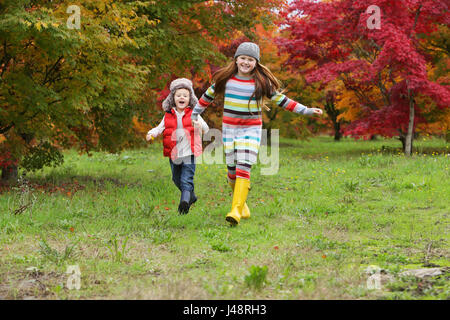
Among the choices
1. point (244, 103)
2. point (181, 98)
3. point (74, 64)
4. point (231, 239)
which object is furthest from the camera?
point (74, 64)

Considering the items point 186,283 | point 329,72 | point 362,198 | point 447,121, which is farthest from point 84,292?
point 447,121

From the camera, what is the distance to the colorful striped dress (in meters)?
5.78

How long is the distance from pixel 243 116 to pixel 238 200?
973 mm

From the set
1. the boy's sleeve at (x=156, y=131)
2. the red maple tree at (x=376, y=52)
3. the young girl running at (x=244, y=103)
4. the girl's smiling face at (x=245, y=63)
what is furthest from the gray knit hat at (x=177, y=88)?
the red maple tree at (x=376, y=52)

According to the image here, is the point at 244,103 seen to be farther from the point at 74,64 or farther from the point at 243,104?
the point at 74,64

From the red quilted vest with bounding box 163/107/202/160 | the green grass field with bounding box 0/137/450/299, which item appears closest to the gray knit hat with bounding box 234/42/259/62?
the red quilted vest with bounding box 163/107/202/160

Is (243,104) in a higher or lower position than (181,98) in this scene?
lower

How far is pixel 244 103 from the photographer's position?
19.0 feet

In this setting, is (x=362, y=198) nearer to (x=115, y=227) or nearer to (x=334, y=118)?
(x=115, y=227)

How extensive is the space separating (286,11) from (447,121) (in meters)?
5.20

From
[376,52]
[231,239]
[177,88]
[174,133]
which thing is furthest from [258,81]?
[376,52]

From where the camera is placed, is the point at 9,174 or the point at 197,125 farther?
the point at 9,174

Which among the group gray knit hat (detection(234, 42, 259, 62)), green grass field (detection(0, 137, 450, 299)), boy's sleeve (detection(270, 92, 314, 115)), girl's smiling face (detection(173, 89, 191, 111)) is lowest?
green grass field (detection(0, 137, 450, 299))

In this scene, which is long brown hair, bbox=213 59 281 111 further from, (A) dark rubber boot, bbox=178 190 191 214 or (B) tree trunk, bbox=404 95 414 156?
(B) tree trunk, bbox=404 95 414 156
